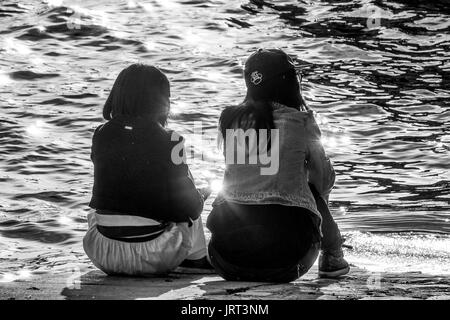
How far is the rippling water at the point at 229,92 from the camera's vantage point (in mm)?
8977

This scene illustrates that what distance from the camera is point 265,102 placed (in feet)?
18.4

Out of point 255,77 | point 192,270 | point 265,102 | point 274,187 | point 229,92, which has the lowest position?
point 229,92

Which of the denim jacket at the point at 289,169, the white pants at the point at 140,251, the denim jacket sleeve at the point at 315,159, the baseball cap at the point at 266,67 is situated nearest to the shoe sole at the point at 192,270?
the white pants at the point at 140,251

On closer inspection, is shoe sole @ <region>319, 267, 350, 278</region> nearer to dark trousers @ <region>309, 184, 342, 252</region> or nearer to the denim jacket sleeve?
dark trousers @ <region>309, 184, 342, 252</region>

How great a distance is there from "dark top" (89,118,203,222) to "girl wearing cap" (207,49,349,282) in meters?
0.33

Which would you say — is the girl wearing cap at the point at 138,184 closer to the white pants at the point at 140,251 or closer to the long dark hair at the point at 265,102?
the white pants at the point at 140,251

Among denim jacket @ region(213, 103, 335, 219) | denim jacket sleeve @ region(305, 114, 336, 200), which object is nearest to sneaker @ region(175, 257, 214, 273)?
denim jacket @ region(213, 103, 335, 219)

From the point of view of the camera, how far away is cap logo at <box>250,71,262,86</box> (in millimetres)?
5570

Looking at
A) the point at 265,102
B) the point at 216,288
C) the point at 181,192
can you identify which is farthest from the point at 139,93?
the point at 216,288

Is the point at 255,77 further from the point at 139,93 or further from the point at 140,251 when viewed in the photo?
the point at 140,251

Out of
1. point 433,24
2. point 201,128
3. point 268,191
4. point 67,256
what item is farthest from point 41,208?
point 433,24

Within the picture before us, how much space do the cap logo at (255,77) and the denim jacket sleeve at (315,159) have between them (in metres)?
0.36

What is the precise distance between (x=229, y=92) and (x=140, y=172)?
820 centimetres
